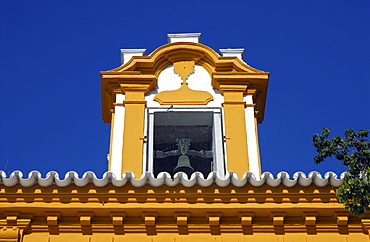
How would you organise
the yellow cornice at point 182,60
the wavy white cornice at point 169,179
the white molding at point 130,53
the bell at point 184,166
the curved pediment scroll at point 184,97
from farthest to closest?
1. the white molding at point 130,53
2. the yellow cornice at point 182,60
3. the curved pediment scroll at point 184,97
4. the bell at point 184,166
5. the wavy white cornice at point 169,179

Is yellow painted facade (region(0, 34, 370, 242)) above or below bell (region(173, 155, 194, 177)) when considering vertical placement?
below

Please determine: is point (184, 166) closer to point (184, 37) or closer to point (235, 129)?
point (235, 129)

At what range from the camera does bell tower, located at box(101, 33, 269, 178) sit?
1327 cm

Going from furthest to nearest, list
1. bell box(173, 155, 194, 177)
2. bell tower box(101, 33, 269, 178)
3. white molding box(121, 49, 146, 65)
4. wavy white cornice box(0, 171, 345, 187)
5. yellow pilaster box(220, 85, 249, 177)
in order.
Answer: white molding box(121, 49, 146, 65) → bell box(173, 155, 194, 177) → bell tower box(101, 33, 269, 178) → yellow pilaster box(220, 85, 249, 177) → wavy white cornice box(0, 171, 345, 187)

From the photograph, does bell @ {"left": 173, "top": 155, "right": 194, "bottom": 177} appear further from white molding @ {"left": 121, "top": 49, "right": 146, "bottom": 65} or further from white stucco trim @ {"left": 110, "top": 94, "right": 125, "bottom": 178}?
white molding @ {"left": 121, "top": 49, "right": 146, "bottom": 65}

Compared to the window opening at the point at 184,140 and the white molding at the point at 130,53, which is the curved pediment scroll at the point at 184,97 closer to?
the window opening at the point at 184,140

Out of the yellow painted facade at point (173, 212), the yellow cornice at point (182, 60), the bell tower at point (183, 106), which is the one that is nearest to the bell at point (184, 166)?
the bell tower at point (183, 106)

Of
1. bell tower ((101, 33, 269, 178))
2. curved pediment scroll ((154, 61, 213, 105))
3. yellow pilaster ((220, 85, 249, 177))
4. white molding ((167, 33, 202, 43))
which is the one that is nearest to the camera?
yellow pilaster ((220, 85, 249, 177))

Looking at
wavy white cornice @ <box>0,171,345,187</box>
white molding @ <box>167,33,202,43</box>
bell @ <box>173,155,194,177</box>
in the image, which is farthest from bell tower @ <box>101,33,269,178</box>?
wavy white cornice @ <box>0,171,345,187</box>

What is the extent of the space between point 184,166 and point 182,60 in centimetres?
217

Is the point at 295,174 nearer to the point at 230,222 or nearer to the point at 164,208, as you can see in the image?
the point at 230,222

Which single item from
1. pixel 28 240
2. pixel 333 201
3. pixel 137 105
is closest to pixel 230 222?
pixel 333 201

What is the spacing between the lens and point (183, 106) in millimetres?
13883

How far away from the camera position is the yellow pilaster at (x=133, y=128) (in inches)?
506
